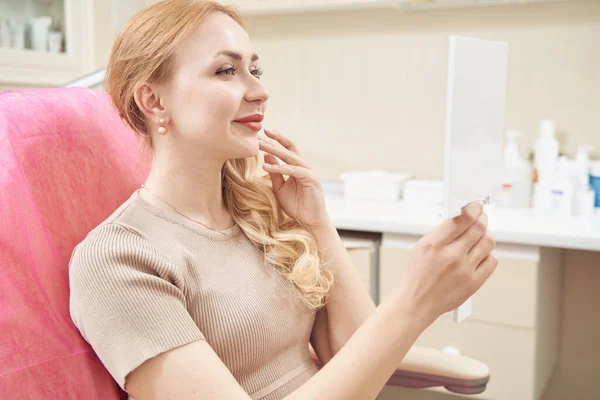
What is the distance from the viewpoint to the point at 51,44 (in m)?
2.64

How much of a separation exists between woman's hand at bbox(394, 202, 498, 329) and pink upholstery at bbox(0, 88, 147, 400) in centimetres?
49

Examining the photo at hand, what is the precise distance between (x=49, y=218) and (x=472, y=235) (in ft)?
2.11

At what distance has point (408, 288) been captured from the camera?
0.96m

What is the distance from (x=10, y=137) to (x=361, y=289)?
0.68 m

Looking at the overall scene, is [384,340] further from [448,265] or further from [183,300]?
[183,300]

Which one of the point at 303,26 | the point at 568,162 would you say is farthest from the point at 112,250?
the point at 303,26

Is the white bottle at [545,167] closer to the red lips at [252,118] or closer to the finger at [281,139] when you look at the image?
the finger at [281,139]

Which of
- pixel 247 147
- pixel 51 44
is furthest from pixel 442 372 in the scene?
pixel 51 44

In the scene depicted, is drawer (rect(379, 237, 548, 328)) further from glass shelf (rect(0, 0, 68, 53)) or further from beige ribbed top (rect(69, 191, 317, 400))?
glass shelf (rect(0, 0, 68, 53))

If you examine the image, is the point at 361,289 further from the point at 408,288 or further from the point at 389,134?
the point at 389,134

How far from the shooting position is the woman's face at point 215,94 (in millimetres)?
1074

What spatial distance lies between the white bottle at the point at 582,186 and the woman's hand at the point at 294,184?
115 centimetres

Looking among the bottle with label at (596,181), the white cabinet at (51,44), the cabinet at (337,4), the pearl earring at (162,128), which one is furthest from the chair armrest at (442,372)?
the white cabinet at (51,44)

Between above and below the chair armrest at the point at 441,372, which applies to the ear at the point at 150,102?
above
